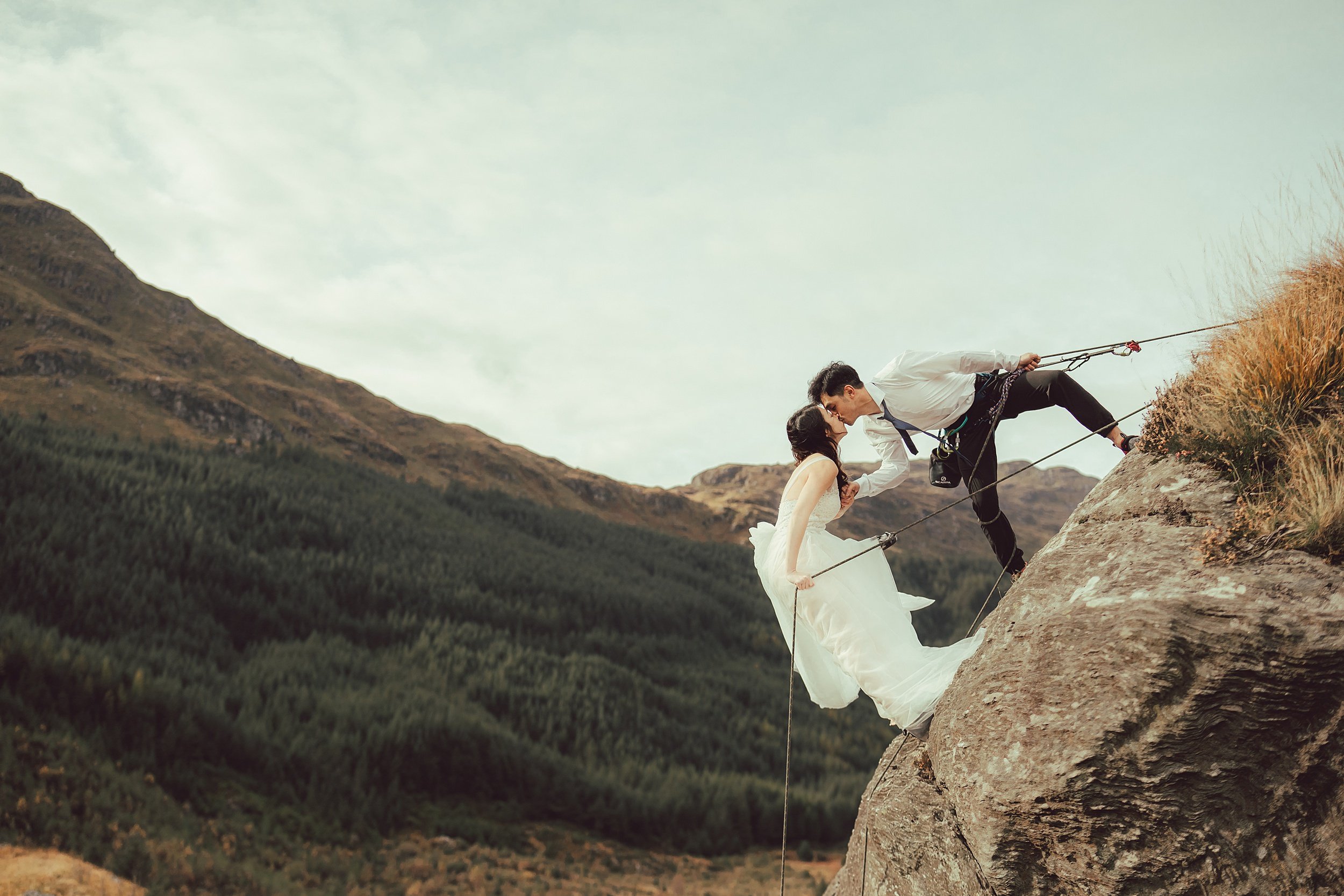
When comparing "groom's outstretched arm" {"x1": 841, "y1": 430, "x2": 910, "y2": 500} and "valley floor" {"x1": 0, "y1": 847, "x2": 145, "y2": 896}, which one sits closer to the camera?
"groom's outstretched arm" {"x1": 841, "y1": 430, "x2": 910, "y2": 500}

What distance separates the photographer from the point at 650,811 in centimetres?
2750

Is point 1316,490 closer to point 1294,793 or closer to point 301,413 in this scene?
point 1294,793

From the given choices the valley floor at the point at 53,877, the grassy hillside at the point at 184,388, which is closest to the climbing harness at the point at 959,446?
the valley floor at the point at 53,877

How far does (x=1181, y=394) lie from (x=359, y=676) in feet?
106

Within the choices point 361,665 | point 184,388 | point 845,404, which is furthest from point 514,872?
point 184,388

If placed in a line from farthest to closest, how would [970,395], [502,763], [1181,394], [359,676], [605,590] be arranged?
[605,590]
[359,676]
[502,763]
[970,395]
[1181,394]

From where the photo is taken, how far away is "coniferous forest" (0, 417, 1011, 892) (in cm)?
1994

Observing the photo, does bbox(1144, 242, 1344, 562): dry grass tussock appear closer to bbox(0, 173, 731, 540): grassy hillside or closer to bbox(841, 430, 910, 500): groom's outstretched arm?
bbox(841, 430, 910, 500): groom's outstretched arm

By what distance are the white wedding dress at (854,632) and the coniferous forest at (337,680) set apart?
53.8 feet

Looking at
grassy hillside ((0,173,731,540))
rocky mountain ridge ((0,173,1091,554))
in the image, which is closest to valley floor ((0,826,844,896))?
grassy hillside ((0,173,731,540))

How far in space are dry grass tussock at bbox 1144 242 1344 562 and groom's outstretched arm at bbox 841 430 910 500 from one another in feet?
5.00

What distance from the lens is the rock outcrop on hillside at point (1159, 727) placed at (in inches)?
127

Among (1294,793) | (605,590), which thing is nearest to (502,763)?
(605,590)

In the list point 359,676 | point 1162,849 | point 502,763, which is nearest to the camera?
point 1162,849
